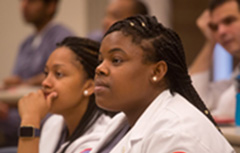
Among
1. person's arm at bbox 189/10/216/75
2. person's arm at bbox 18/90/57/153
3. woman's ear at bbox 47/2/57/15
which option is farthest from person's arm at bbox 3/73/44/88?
person's arm at bbox 18/90/57/153

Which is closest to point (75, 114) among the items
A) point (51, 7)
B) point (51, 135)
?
point (51, 135)

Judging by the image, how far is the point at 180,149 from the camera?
1168 millimetres

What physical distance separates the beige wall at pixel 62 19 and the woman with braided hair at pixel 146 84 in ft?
13.5

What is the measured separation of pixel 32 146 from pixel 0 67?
4.26m

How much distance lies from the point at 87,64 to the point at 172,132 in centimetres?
79

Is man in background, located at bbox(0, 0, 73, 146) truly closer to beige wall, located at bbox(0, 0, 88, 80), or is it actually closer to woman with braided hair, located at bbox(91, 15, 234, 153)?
beige wall, located at bbox(0, 0, 88, 80)

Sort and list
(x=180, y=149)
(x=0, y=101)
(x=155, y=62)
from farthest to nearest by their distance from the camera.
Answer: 1. (x=0, y=101)
2. (x=155, y=62)
3. (x=180, y=149)

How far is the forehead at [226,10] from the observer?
2.61m

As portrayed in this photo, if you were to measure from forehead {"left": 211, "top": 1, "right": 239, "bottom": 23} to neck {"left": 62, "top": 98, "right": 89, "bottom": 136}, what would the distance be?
3.80 feet

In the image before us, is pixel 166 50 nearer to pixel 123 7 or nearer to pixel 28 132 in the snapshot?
pixel 28 132

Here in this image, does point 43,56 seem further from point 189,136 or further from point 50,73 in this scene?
point 189,136

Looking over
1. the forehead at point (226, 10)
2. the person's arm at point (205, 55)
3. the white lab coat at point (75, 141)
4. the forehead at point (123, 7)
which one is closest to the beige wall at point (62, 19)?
the forehead at point (123, 7)

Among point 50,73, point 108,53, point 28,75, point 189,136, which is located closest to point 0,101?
point 28,75

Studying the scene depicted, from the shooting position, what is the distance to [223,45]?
267 centimetres
